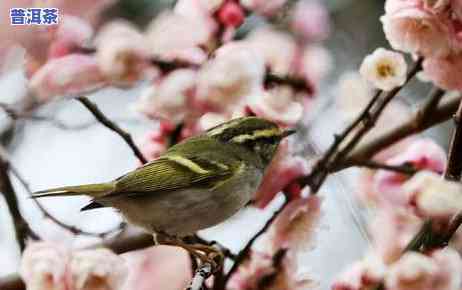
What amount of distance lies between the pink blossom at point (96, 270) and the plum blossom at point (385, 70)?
13.1 inches

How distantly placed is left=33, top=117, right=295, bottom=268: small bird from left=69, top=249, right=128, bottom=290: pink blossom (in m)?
0.05

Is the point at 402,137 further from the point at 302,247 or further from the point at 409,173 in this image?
the point at 302,247

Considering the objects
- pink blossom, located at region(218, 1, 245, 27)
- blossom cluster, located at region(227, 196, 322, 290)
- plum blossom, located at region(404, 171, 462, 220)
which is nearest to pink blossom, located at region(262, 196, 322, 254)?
blossom cluster, located at region(227, 196, 322, 290)

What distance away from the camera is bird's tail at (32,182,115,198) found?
29.3 inches

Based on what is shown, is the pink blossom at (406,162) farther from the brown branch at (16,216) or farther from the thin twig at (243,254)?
the brown branch at (16,216)

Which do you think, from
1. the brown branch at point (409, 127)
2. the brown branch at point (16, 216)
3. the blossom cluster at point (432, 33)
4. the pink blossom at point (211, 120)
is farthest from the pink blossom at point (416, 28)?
the brown branch at point (16, 216)

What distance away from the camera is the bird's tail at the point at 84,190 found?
0.74m

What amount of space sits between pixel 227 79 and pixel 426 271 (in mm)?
300

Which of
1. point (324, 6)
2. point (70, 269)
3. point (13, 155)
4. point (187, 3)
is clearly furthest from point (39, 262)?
point (324, 6)

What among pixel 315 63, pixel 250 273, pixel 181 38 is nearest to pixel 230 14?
pixel 181 38

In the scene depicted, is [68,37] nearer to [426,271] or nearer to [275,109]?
[275,109]

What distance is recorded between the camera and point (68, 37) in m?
0.87

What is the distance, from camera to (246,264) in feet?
2.77

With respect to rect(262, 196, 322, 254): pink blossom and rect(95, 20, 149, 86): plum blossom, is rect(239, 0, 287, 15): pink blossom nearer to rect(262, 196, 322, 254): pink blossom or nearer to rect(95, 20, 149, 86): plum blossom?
rect(95, 20, 149, 86): plum blossom
